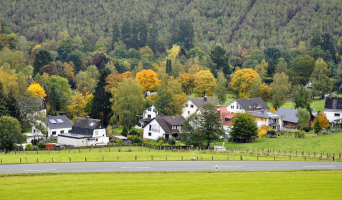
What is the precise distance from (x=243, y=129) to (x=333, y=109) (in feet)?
89.6

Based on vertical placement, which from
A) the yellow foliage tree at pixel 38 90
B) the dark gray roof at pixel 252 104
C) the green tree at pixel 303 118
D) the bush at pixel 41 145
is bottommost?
the bush at pixel 41 145

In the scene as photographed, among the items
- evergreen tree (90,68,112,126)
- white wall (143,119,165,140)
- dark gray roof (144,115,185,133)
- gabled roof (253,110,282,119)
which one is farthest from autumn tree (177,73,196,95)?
white wall (143,119,165,140)

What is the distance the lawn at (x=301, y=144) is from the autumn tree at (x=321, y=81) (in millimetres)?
42262

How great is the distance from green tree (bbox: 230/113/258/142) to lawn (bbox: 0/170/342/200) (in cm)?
3209

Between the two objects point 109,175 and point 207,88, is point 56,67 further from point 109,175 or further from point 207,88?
point 109,175

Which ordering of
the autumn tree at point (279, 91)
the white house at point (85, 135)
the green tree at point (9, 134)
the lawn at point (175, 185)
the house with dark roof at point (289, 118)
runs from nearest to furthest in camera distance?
the lawn at point (175, 185) < the green tree at point (9, 134) < the white house at point (85, 135) < the house with dark roof at point (289, 118) < the autumn tree at point (279, 91)

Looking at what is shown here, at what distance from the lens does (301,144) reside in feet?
223

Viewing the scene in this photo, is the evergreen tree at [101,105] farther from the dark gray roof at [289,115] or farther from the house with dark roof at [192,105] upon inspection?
the dark gray roof at [289,115]

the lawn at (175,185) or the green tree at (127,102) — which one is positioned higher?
the green tree at (127,102)

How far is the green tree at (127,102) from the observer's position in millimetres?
87188

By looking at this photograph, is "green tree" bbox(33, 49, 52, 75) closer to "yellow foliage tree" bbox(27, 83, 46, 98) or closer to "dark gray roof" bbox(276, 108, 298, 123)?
"yellow foliage tree" bbox(27, 83, 46, 98)

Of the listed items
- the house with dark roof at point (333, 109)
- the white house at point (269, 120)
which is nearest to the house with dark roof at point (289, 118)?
the white house at point (269, 120)

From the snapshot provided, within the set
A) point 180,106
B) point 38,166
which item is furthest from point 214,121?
point 38,166

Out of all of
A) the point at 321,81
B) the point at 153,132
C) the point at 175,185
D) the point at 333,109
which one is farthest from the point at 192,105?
the point at 175,185
